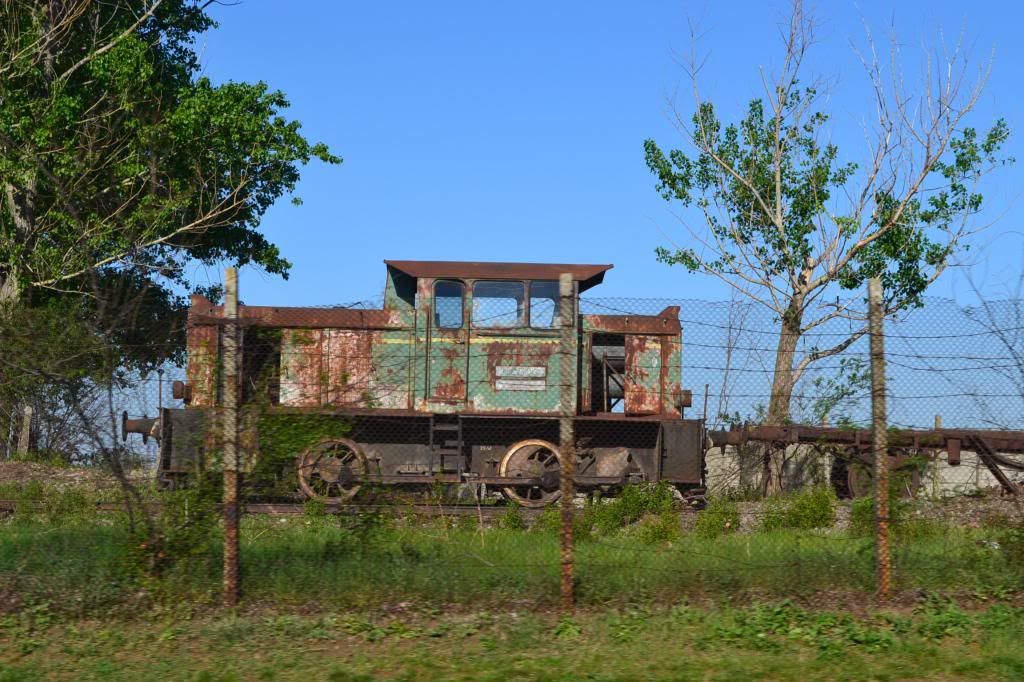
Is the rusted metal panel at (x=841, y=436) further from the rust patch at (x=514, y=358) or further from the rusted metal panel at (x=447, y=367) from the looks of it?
the rusted metal panel at (x=447, y=367)

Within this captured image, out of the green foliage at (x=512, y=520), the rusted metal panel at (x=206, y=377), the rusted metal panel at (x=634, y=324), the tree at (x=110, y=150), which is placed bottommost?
the green foliage at (x=512, y=520)

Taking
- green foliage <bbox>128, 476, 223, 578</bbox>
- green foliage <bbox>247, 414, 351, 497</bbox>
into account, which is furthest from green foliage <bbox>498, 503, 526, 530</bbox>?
green foliage <bbox>128, 476, 223, 578</bbox>

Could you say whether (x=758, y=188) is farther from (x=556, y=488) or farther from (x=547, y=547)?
(x=547, y=547)

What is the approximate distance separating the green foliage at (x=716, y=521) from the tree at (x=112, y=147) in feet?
36.8

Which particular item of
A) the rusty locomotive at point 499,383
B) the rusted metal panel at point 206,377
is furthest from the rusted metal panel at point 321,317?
the rusted metal panel at point 206,377

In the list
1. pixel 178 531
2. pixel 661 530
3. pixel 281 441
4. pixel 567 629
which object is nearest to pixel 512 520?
pixel 661 530

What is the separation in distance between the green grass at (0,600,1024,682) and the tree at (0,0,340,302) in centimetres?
1261

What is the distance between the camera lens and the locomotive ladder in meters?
14.3

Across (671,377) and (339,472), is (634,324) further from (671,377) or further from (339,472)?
(339,472)

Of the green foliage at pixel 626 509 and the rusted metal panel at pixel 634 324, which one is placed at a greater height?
the rusted metal panel at pixel 634 324

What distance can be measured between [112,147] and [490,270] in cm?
986

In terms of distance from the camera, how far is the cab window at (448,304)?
14.2 metres

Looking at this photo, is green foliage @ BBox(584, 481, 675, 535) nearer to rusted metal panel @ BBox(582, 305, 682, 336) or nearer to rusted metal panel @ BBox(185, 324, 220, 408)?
rusted metal panel @ BBox(582, 305, 682, 336)

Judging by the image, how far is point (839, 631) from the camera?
7.01 meters
